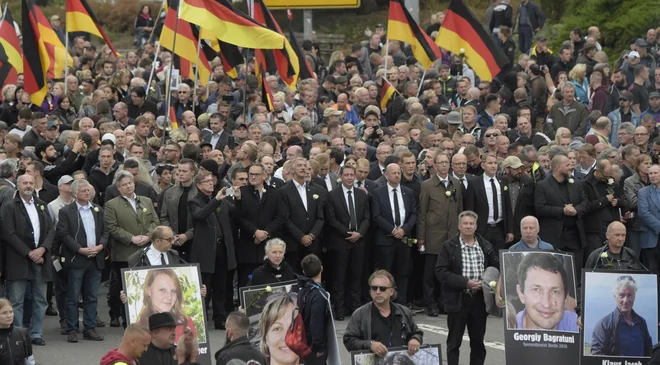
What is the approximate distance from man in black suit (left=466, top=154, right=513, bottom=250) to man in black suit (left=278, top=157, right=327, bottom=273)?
2137 mm

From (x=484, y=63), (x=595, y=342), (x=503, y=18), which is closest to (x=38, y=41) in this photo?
(x=484, y=63)

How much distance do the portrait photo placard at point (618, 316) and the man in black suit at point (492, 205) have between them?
4.41m

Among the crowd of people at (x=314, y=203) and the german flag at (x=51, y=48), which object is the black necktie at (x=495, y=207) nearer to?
the crowd of people at (x=314, y=203)

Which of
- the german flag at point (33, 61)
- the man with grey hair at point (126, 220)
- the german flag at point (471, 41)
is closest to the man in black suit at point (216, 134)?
the german flag at point (33, 61)

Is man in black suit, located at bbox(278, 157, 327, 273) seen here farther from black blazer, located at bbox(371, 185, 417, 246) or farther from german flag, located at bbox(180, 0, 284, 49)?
german flag, located at bbox(180, 0, 284, 49)

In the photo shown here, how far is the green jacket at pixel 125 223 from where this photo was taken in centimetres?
1675

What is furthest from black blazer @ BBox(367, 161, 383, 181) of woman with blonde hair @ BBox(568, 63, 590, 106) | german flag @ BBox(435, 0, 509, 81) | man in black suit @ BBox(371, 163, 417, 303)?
woman with blonde hair @ BBox(568, 63, 590, 106)

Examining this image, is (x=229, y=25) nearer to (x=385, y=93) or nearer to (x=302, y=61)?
(x=302, y=61)

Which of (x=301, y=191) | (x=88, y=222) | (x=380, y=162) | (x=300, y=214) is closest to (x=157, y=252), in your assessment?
(x=88, y=222)

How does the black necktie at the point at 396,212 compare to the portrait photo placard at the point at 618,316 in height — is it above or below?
above

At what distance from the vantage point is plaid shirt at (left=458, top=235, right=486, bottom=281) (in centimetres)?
1477

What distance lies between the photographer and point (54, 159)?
19.4m

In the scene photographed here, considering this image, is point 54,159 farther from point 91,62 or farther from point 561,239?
point 91,62

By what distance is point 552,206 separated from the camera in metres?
18.3
